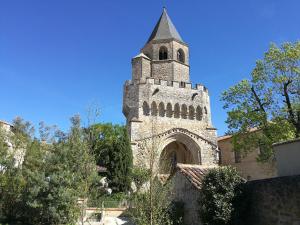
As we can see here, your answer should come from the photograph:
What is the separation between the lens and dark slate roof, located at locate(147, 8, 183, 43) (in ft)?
124

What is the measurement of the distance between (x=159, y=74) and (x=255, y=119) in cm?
1670

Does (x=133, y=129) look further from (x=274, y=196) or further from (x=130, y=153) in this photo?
(x=274, y=196)

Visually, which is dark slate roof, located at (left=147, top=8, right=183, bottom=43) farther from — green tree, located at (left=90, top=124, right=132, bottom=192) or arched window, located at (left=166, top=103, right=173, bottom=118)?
green tree, located at (left=90, top=124, right=132, bottom=192)

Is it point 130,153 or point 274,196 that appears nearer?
point 274,196

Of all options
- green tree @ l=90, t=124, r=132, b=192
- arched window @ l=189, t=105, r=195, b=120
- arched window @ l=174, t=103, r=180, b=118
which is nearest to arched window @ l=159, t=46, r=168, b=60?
arched window @ l=174, t=103, r=180, b=118

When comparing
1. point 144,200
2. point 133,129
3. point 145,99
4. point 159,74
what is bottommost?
point 144,200

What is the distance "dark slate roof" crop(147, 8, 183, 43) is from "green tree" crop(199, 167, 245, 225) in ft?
92.5

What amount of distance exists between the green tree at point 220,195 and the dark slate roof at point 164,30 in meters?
28.2

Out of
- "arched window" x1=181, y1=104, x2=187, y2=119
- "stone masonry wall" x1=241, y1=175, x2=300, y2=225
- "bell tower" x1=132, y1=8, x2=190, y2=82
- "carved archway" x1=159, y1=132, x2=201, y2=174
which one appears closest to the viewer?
"stone masonry wall" x1=241, y1=175, x2=300, y2=225

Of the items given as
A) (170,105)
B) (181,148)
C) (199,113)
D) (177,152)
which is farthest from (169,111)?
(177,152)

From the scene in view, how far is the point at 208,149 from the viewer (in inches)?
1345

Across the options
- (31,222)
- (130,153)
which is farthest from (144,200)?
(130,153)

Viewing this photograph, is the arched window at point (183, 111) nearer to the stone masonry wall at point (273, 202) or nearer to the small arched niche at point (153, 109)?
the small arched niche at point (153, 109)

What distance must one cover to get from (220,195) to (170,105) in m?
23.8
